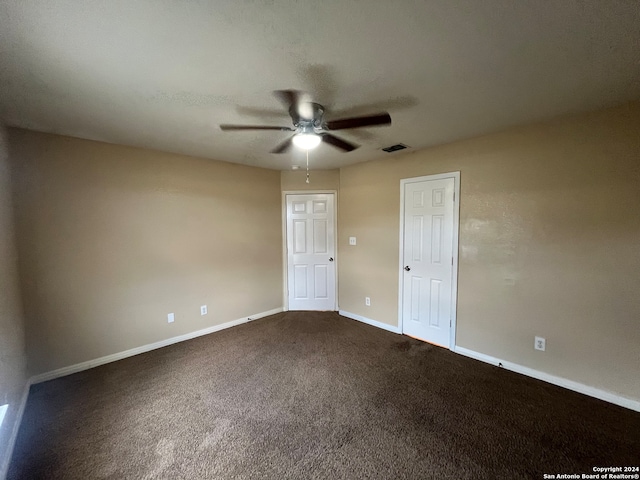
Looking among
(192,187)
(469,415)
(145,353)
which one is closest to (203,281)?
(145,353)

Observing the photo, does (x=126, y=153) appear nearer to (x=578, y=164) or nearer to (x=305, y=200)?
(x=305, y=200)

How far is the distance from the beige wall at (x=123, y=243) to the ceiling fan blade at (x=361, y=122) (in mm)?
2311

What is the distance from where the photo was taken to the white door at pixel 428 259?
9.77 feet

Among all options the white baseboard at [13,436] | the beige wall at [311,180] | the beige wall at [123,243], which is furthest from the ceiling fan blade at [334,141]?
the white baseboard at [13,436]

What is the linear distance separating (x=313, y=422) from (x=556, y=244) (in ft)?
Answer: 8.30

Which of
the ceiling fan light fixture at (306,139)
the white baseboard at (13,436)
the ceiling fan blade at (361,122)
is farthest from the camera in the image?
the ceiling fan light fixture at (306,139)

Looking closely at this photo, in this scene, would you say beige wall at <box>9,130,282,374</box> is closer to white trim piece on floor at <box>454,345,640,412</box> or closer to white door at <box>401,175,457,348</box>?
white door at <box>401,175,457,348</box>

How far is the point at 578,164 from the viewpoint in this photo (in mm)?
2158

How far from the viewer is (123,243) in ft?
9.28

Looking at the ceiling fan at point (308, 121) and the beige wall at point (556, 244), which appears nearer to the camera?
the ceiling fan at point (308, 121)

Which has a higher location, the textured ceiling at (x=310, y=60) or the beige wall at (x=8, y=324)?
the textured ceiling at (x=310, y=60)

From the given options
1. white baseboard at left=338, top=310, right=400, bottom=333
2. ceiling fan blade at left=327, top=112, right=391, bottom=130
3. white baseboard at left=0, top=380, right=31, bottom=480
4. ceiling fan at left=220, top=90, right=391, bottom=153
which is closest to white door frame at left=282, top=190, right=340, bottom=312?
white baseboard at left=338, top=310, right=400, bottom=333

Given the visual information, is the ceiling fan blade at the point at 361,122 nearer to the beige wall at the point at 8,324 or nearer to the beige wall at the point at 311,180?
the beige wall at the point at 311,180

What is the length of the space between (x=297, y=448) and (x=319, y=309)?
2.67 meters
